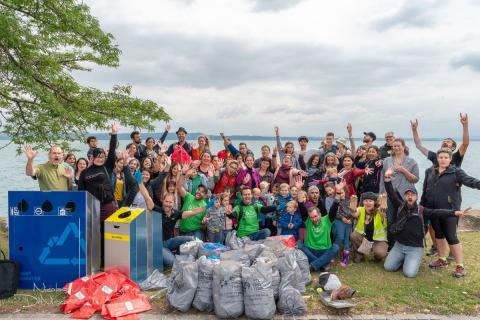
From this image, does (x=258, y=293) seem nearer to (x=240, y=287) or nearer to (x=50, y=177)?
(x=240, y=287)

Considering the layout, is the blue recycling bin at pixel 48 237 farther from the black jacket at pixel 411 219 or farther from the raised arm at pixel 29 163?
the black jacket at pixel 411 219

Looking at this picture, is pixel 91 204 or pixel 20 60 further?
pixel 20 60

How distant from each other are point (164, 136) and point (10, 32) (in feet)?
14.5

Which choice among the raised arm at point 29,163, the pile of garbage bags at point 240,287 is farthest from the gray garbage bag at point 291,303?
the raised arm at point 29,163

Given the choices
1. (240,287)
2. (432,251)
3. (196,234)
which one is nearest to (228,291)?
(240,287)

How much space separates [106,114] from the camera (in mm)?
9117

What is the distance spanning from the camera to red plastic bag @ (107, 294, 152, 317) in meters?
5.12

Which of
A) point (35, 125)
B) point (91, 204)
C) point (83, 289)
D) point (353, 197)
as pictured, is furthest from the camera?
point (35, 125)

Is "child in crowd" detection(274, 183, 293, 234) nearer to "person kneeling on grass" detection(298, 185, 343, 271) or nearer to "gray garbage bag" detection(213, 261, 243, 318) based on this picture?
"person kneeling on grass" detection(298, 185, 343, 271)

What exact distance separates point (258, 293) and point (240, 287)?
256 millimetres

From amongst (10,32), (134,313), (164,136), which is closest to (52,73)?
(10,32)

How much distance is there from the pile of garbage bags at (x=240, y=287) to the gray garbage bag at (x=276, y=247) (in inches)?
1.5

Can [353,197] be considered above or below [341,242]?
above

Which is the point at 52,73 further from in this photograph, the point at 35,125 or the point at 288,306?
the point at 288,306
